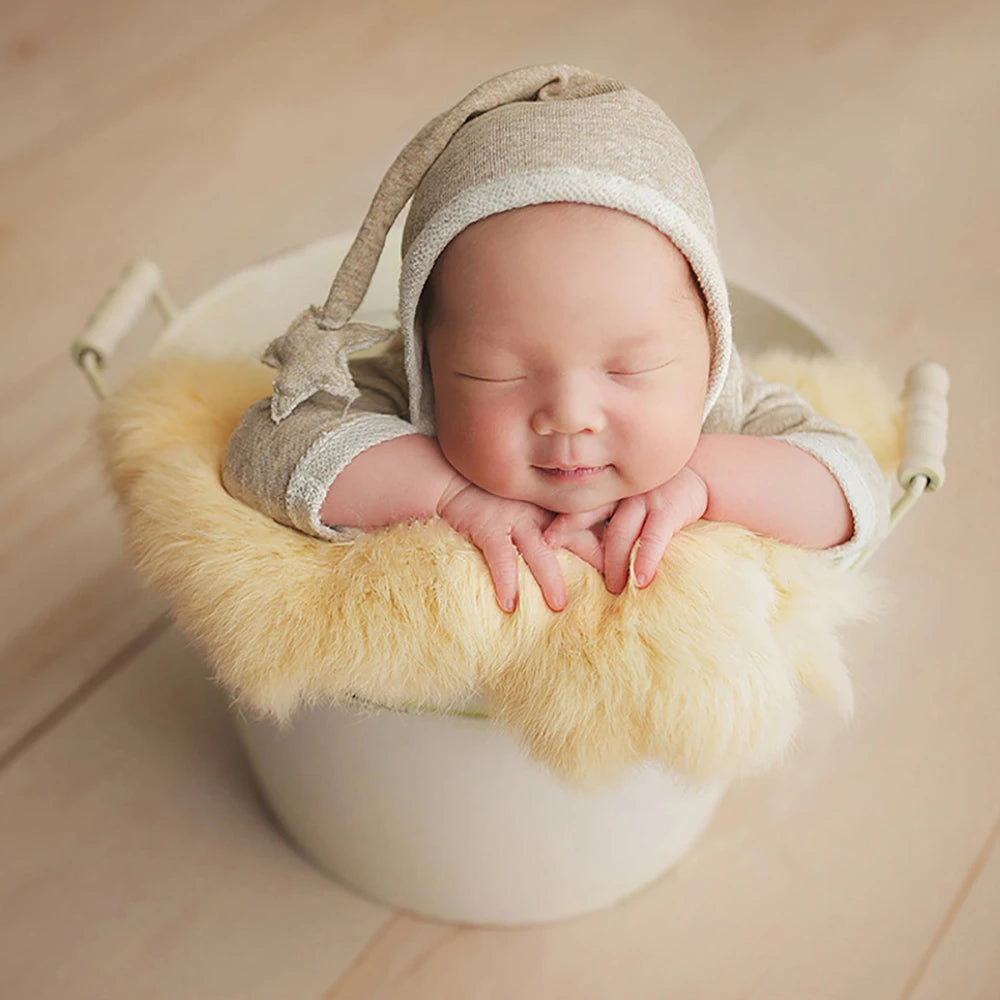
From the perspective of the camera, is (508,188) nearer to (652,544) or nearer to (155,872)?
(652,544)

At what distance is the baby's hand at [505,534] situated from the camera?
2.18 feet

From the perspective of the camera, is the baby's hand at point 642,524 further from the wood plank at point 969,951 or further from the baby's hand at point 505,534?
the wood plank at point 969,951

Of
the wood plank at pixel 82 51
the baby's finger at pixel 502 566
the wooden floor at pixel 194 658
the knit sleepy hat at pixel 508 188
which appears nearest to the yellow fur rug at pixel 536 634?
the baby's finger at pixel 502 566

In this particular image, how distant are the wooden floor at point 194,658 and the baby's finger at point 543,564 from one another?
0.33 meters

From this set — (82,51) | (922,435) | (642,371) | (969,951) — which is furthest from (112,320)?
(82,51)

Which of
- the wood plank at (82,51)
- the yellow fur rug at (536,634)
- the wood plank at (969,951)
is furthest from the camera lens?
the wood plank at (82,51)

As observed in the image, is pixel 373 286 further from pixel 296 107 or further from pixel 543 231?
pixel 296 107

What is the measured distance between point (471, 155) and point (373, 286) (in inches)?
17.0

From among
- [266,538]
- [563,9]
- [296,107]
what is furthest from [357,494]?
[563,9]

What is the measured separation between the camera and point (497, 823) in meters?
0.80

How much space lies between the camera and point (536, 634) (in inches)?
25.8

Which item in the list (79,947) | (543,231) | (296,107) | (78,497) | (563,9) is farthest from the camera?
(563,9)

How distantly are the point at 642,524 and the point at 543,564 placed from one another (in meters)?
0.07

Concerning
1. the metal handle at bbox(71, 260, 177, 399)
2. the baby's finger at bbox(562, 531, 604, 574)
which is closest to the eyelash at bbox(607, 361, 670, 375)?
the baby's finger at bbox(562, 531, 604, 574)
